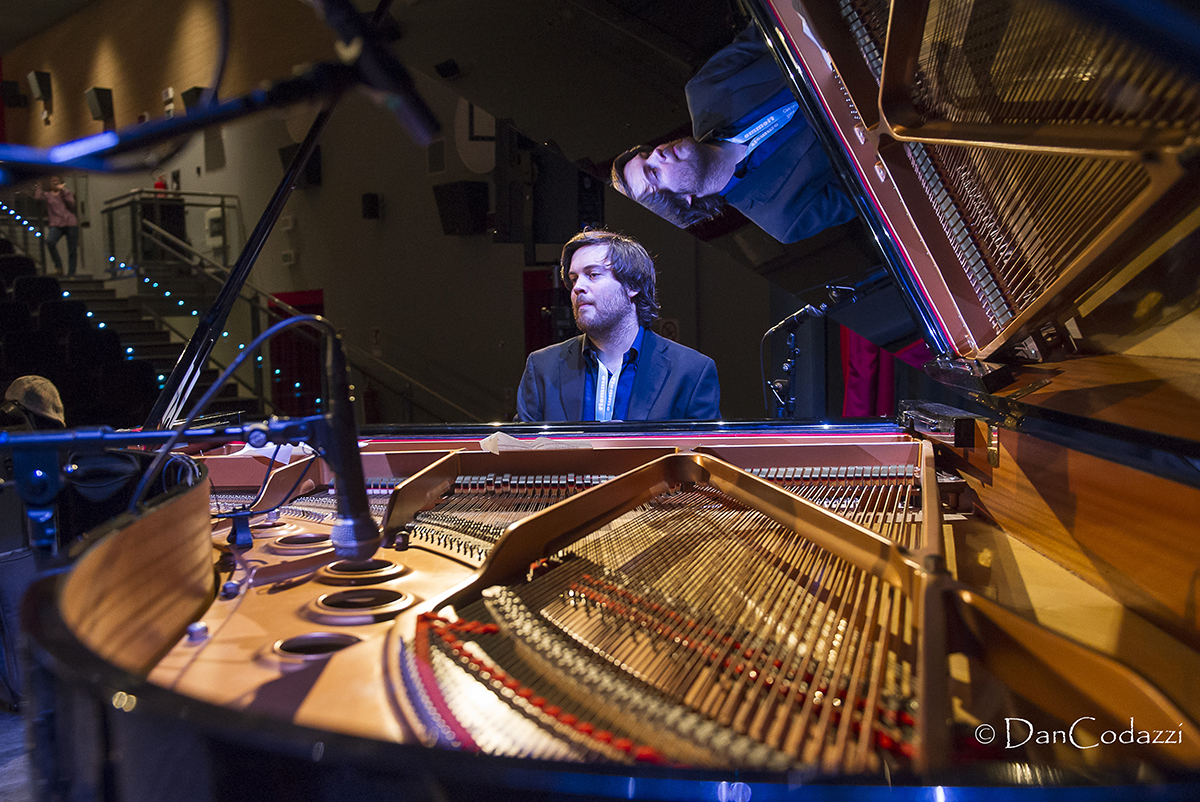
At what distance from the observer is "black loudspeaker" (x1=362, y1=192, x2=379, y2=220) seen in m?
8.32

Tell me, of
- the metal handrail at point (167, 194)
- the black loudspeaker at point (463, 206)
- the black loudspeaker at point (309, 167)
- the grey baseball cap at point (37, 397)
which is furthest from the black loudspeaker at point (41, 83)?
the grey baseball cap at point (37, 397)

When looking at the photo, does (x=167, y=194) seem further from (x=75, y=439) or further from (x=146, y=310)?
(x=75, y=439)

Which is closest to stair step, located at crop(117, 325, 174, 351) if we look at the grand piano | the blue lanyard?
the grand piano

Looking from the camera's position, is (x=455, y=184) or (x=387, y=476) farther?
(x=455, y=184)

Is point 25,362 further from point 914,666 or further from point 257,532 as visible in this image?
point 914,666

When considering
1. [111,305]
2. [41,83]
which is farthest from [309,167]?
[41,83]

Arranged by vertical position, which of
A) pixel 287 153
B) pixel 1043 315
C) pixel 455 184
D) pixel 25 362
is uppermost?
pixel 287 153

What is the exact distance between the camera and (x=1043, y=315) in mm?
1666

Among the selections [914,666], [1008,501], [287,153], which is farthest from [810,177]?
[287,153]

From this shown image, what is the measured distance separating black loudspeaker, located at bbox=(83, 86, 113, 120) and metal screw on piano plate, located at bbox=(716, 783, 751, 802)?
12.0 m

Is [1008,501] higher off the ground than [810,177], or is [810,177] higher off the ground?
[810,177]

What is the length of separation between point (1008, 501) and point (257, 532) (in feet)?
5.73

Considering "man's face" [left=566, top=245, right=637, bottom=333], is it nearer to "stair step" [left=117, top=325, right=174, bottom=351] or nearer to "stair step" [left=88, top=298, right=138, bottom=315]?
"stair step" [left=117, top=325, right=174, bottom=351]

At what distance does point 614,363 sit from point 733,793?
3.27m
